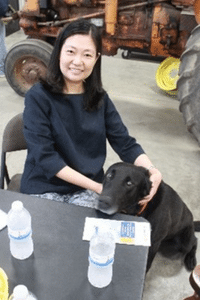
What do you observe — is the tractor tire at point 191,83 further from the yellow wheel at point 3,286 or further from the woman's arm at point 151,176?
the yellow wheel at point 3,286

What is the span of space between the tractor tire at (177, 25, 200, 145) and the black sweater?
3.26ft

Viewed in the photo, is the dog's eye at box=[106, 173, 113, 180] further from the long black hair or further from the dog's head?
the long black hair

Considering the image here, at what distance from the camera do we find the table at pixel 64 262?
0.82 meters

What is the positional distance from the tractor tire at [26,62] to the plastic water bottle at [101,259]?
8.90 feet

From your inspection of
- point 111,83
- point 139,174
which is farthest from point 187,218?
point 111,83

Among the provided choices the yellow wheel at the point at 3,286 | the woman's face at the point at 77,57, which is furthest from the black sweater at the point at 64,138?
the yellow wheel at the point at 3,286

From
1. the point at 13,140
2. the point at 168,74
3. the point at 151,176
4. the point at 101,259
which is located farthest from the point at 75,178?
the point at 168,74

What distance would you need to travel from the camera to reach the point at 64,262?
898mm

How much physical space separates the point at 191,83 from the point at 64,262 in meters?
1.80

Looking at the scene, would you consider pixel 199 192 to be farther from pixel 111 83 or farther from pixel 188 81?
pixel 111 83

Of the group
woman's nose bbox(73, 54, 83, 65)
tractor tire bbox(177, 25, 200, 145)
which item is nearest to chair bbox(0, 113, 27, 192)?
woman's nose bbox(73, 54, 83, 65)

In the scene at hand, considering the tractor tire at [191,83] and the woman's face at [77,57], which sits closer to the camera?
the woman's face at [77,57]

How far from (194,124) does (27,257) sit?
178 centimetres

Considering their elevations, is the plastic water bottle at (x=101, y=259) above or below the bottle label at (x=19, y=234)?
below
